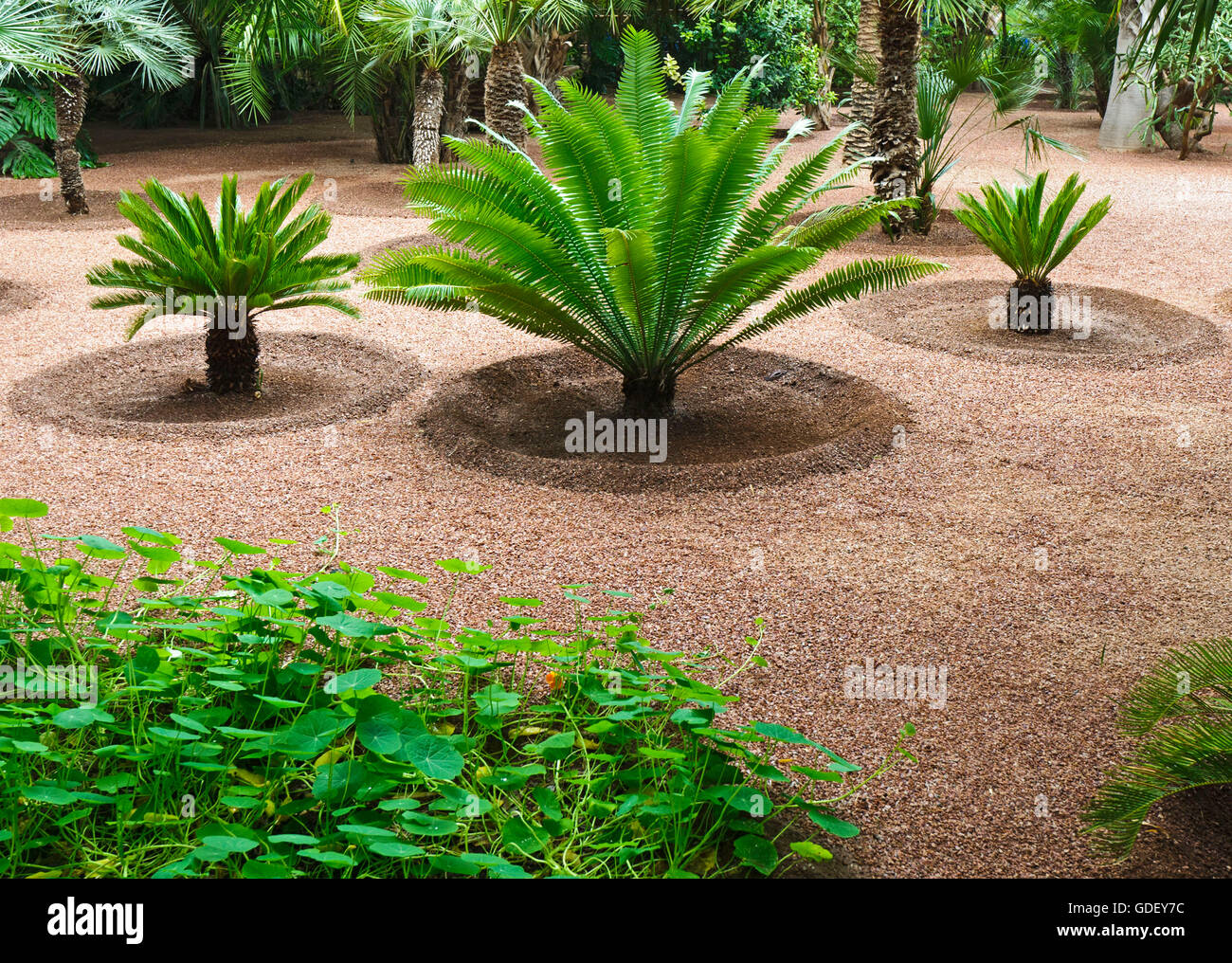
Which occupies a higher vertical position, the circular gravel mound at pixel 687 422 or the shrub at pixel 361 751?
the circular gravel mound at pixel 687 422

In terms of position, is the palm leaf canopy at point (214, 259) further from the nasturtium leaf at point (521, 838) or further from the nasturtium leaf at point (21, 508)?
the nasturtium leaf at point (521, 838)

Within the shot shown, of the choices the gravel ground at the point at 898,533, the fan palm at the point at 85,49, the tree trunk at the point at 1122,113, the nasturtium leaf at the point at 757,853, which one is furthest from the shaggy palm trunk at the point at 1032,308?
the tree trunk at the point at 1122,113

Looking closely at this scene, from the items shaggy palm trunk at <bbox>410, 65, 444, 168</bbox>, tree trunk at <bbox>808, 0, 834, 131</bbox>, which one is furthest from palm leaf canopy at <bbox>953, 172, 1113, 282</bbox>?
tree trunk at <bbox>808, 0, 834, 131</bbox>

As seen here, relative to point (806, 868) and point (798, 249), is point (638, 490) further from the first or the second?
point (806, 868)

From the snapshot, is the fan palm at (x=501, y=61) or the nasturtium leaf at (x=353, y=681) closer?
the nasturtium leaf at (x=353, y=681)

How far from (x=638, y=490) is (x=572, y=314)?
4.38 feet

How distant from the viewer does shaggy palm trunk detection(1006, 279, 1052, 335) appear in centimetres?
623

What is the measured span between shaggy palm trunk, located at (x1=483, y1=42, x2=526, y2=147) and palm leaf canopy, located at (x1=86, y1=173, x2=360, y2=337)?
179 inches

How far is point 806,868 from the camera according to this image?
2.10 meters

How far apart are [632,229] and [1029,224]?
120 inches

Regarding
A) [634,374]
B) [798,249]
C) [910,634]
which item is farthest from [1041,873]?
[634,374]

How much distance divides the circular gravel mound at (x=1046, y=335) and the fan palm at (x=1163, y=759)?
11.8 feet

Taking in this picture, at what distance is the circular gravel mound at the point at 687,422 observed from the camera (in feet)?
13.7

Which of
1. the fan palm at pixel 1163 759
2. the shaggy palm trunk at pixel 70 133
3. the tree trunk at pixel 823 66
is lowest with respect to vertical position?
the fan palm at pixel 1163 759
